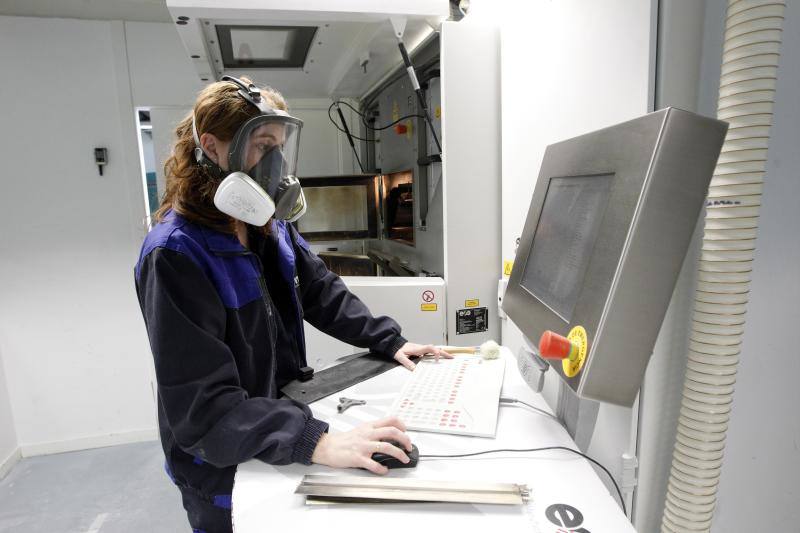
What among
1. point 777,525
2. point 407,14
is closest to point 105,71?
point 407,14

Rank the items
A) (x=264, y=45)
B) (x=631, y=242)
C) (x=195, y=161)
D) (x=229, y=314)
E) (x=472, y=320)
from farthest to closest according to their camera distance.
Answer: (x=264, y=45) → (x=472, y=320) → (x=195, y=161) → (x=229, y=314) → (x=631, y=242)

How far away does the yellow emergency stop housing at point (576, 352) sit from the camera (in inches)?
27.4

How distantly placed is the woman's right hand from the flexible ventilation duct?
1.66ft

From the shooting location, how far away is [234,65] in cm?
231

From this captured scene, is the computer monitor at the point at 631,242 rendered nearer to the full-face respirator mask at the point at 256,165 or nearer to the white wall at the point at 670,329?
the white wall at the point at 670,329

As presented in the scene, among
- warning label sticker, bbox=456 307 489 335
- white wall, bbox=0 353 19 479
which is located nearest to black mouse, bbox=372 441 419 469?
warning label sticker, bbox=456 307 489 335

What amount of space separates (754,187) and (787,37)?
0.90 feet

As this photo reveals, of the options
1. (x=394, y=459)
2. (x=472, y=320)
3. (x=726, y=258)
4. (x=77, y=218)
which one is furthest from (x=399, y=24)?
(x=77, y=218)

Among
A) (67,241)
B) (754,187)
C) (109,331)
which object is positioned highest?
(754,187)

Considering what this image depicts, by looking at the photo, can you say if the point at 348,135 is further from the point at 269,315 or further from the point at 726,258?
the point at 726,258

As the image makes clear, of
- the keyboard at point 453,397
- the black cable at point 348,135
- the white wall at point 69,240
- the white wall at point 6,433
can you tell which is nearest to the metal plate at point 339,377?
the keyboard at point 453,397

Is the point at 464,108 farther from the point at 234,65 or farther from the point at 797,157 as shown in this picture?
the point at 234,65

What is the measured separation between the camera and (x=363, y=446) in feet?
2.78

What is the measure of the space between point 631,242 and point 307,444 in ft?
2.15
